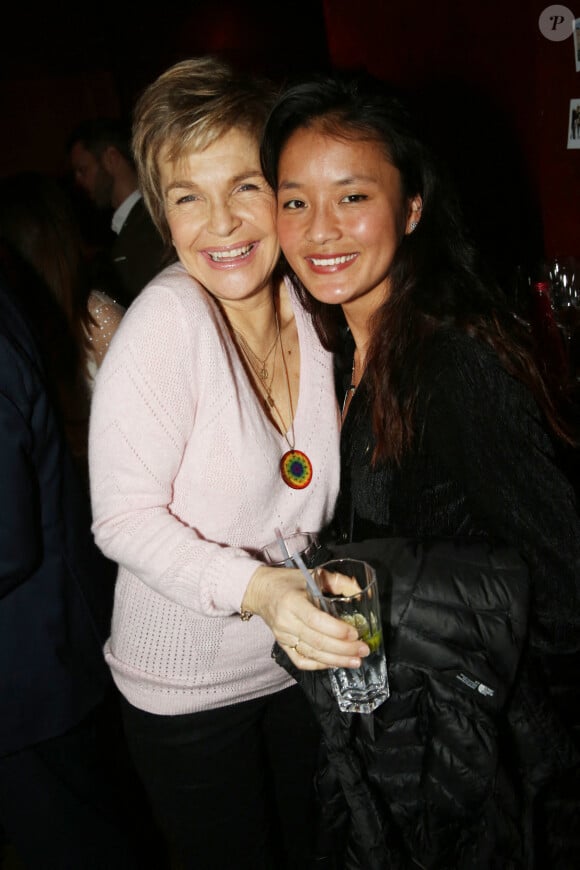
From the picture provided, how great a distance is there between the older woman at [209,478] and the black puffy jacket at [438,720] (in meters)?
0.17

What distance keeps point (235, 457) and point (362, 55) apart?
3.96 meters

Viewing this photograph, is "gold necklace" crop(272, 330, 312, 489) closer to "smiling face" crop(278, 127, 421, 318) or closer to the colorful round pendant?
the colorful round pendant

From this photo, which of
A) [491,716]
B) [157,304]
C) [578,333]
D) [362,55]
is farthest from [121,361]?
[362,55]

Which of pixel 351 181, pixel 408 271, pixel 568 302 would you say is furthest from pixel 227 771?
pixel 568 302

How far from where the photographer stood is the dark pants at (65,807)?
1.78m

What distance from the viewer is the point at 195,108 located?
1.45m

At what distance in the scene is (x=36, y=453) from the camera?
167 cm

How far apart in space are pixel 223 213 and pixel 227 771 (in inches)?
48.4

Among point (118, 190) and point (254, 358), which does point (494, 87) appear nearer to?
point (118, 190)

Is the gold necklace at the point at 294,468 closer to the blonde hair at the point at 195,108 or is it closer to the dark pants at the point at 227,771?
the dark pants at the point at 227,771

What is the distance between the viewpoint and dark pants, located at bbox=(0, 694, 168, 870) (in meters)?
1.78

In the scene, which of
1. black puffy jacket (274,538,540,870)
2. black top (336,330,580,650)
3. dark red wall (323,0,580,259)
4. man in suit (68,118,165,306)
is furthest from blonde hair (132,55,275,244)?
man in suit (68,118,165,306)

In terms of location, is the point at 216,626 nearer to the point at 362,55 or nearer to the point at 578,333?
the point at 578,333

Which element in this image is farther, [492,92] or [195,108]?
[492,92]
